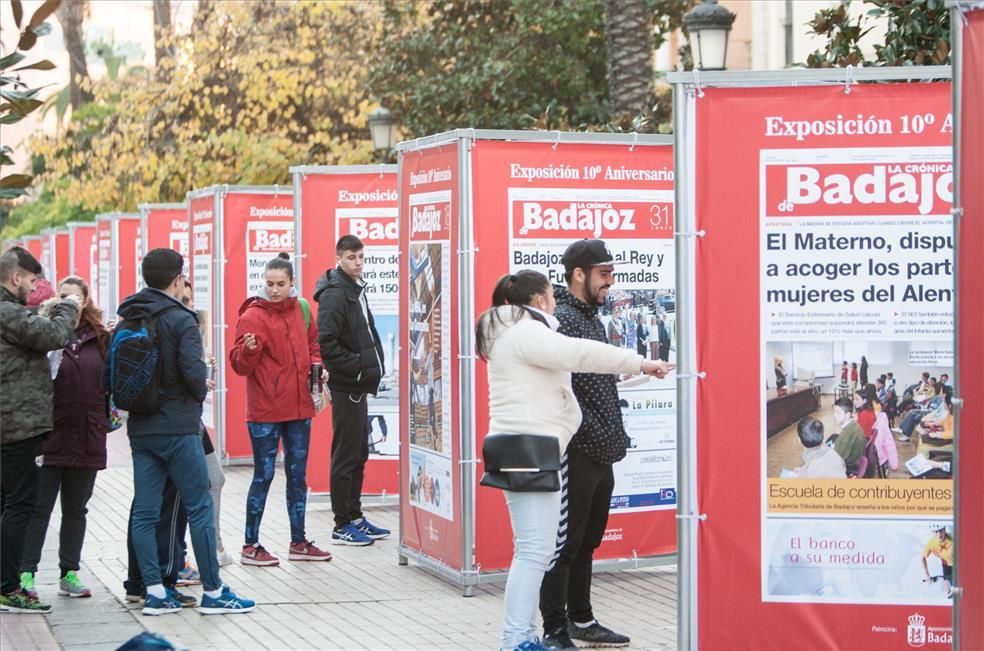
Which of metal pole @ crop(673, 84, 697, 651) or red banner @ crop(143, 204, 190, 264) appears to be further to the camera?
red banner @ crop(143, 204, 190, 264)

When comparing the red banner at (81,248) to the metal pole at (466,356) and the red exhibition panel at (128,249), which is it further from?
the metal pole at (466,356)

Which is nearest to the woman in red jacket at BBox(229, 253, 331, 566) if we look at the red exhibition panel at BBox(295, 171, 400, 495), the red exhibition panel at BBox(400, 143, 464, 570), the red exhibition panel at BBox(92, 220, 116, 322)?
the red exhibition panel at BBox(400, 143, 464, 570)

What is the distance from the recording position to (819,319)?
652cm

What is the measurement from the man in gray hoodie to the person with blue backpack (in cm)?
43

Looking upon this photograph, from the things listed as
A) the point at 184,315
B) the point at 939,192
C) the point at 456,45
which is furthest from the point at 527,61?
the point at 939,192

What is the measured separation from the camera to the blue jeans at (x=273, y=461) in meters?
10.0

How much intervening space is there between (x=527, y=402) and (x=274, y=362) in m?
3.28

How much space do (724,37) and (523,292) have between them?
7904 mm

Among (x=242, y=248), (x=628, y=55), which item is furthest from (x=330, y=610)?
(x=628, y=55)

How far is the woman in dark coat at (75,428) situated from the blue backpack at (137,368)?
669 mm

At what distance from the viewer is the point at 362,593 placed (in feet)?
31.1

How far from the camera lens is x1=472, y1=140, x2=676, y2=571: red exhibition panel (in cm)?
922

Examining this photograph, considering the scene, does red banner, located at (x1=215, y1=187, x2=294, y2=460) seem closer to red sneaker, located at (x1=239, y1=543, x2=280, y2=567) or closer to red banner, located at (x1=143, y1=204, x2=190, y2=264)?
red banner, located at (x1=143, y1=204, x2=190, y2=264)

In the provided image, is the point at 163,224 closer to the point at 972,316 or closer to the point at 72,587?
the point at 72,587
